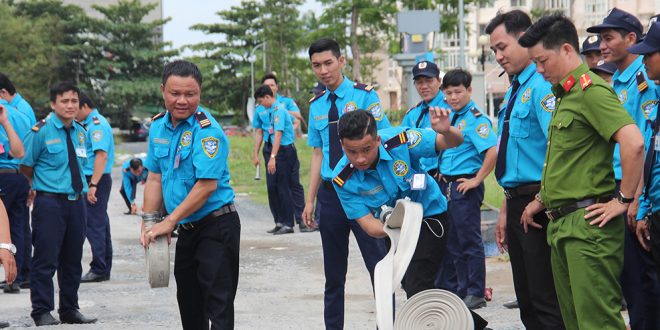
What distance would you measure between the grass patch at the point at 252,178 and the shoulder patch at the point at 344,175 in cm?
823

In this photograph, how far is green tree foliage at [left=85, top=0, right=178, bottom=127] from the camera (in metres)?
69.9

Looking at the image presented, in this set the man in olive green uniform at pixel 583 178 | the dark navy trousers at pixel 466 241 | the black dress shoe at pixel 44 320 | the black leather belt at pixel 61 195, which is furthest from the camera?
the dark navy trousers at pixel 466 241

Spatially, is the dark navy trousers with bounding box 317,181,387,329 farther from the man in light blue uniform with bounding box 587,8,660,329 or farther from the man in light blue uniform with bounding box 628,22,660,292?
the man in light blue uniform with bounding box 628,22,660,292

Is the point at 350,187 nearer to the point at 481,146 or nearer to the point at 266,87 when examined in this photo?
the point at 481,146

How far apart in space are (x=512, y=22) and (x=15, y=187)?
5563 mm

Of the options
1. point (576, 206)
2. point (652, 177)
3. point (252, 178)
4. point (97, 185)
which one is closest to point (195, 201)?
point (576, 206)

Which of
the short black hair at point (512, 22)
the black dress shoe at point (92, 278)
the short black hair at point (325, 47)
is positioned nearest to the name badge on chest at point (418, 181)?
the short black hair at point (512, 22)

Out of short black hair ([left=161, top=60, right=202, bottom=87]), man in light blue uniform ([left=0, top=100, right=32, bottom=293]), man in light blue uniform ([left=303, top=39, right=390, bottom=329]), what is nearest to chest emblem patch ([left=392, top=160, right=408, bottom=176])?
man in light blue uniform ([left=303, top=39, right=390, bottom=329])

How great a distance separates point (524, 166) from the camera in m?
6.09

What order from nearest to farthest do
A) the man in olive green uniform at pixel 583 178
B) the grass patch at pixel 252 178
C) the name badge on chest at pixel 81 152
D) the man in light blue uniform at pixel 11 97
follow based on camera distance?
1. the man in olive green uniform at pixel 583 178
2. the name badge on chest at pixel 81 152
3. the man in light blue uniform at pixel 11 97
4. the grass patch at pixel 252 178

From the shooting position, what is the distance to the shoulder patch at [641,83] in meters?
6.29

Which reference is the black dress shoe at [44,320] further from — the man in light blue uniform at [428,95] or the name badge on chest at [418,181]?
the name badge on chest at [418,181]

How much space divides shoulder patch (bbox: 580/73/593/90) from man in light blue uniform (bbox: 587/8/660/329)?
111 cm

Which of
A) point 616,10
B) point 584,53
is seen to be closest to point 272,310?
point 584,53
